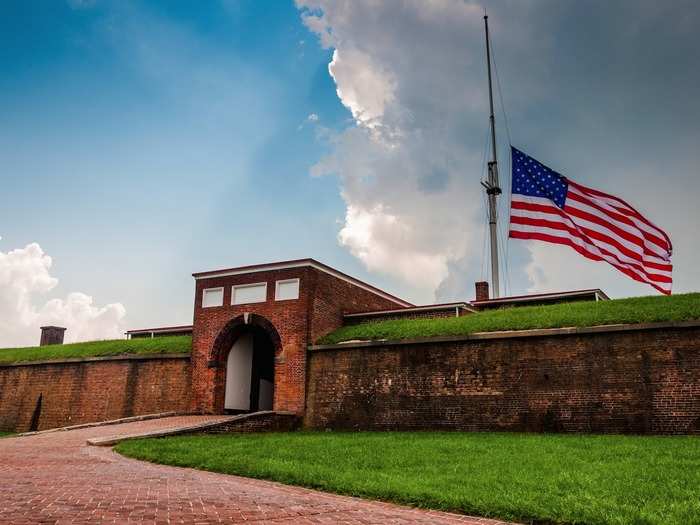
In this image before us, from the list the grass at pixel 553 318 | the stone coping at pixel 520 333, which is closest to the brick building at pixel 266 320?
the stone coping at pixel 520 333

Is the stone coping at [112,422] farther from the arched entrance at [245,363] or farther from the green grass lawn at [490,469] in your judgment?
the green grass lawn at [490,469]

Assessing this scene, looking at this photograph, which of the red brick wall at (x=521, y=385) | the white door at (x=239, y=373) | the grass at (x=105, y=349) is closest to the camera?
the red brick wall at (x=521, y=385)

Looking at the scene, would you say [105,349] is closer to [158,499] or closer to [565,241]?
[565,241]

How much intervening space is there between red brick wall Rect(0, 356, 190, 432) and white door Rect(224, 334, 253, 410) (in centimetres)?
148

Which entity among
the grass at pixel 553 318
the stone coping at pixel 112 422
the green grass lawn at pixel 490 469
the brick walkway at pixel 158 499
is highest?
the grass at pixel 553 318

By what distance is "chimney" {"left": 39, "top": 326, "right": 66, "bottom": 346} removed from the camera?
112ft

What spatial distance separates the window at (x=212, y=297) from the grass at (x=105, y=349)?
1.73 m

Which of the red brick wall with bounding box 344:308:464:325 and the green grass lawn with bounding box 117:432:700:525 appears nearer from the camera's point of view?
the green grass lawn with bounding box 117:432:700:525

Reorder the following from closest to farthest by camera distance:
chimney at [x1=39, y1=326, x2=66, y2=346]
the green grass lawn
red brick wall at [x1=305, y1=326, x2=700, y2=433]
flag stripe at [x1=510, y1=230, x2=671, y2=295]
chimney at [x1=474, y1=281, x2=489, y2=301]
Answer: the green grass lawn < red brick wall at [x1=305, y1=326, x2=700, y2=433] < flag stripe at [x1=510, y1=230, x2=671, y2=295] < chimney at [x1=474, y1=281, x2=489, y2=301] < chimney at [x1=39, y1=326, x2=66, y2=346]

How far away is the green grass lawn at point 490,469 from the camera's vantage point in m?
7.04

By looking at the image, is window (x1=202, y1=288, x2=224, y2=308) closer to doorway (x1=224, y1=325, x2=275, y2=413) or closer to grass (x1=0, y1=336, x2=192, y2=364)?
doorway (x1=224, y1=325, x2=275, y2=413)

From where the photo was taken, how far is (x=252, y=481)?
970cm

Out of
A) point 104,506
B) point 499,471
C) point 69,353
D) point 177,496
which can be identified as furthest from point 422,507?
point 69,353

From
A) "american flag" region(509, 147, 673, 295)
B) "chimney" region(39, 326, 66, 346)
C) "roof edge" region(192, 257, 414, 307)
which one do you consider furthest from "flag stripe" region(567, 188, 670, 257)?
"chimney" region(39, 326, 66, 346)
